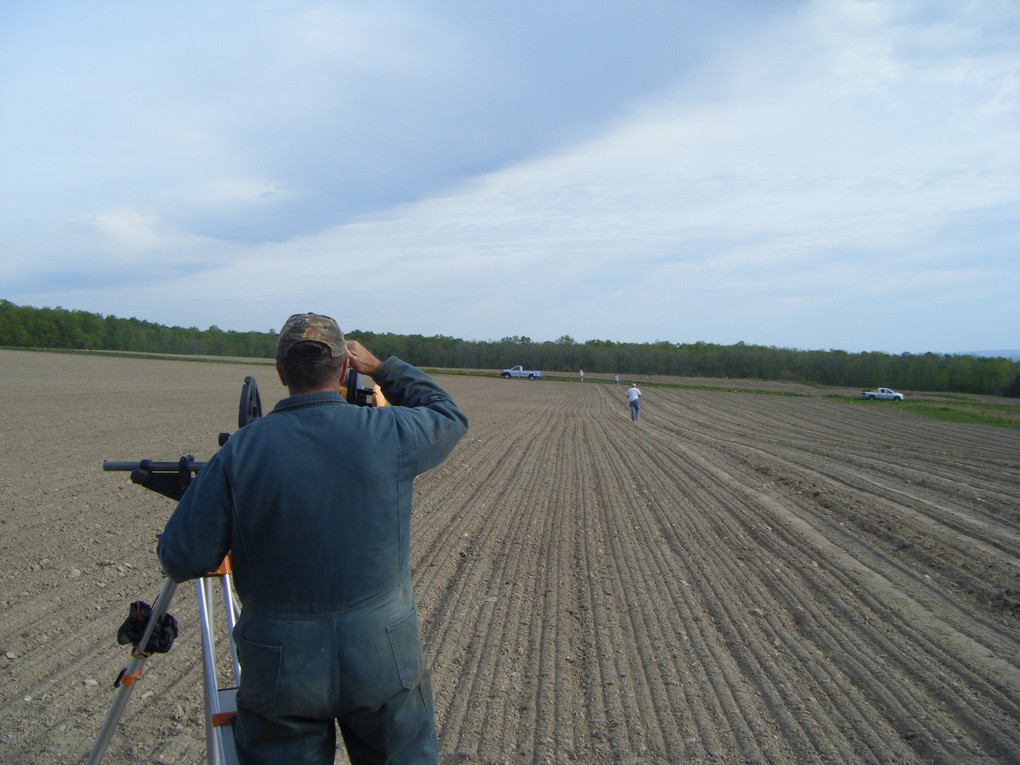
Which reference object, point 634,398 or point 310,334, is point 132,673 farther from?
point 634,398

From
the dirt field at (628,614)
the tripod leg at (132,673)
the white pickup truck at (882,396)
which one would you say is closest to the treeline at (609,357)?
the white pickup truck at (882,396)

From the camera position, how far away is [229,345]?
77.5m

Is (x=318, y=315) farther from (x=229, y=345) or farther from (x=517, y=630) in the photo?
(x=229, y=345)

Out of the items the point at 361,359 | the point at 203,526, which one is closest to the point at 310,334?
the point at 361,359

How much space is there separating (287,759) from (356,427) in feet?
3.01

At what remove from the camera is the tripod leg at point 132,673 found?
2596mm

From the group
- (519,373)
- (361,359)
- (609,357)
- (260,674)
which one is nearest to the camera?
(260,674)

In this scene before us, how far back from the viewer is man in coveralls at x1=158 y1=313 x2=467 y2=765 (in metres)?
2.09

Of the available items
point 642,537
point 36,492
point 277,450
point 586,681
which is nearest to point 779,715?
point 586,681

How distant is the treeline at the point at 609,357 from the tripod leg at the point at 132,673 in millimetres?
62828

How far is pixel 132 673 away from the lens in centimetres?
272

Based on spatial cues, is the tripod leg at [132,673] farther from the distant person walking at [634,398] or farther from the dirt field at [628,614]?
the distant person walking at [634,398]

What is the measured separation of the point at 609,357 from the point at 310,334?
322ft

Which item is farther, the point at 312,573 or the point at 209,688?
the point at 209,688
